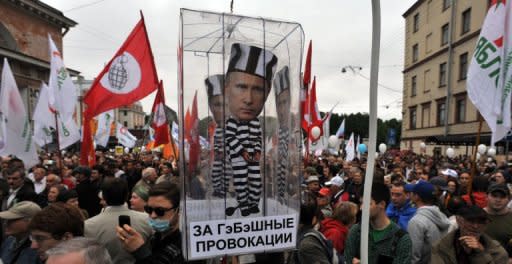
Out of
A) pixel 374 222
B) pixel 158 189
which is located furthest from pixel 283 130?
pixel 374 222

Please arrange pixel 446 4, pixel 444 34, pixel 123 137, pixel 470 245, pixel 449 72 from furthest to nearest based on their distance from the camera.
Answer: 1. pixel 444 34
2. pixel 446 4
3. pixel 449 72
4. pixel 123 137
5. pixel 470 245

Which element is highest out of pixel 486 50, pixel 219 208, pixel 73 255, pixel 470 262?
pixel 486 50

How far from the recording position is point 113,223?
2865mm

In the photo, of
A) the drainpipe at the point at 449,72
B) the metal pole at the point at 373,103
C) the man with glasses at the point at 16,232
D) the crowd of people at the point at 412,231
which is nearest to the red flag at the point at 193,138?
the metal pole at the point at 373,103

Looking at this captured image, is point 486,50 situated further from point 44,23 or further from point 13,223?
point 44,23

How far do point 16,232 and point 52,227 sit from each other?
1.08 m

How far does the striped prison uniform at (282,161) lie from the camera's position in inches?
76.8

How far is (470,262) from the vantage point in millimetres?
2779

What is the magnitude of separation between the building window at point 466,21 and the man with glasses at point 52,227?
32803 millimetres

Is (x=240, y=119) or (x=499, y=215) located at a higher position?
Answer: (x=240, y=119)

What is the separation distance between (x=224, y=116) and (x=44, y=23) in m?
43.6

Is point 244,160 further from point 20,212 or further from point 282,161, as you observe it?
point 20,212

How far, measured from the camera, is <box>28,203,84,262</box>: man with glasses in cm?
231

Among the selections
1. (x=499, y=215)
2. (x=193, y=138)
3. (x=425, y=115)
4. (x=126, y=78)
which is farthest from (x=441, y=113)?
(x=193, y=138)
